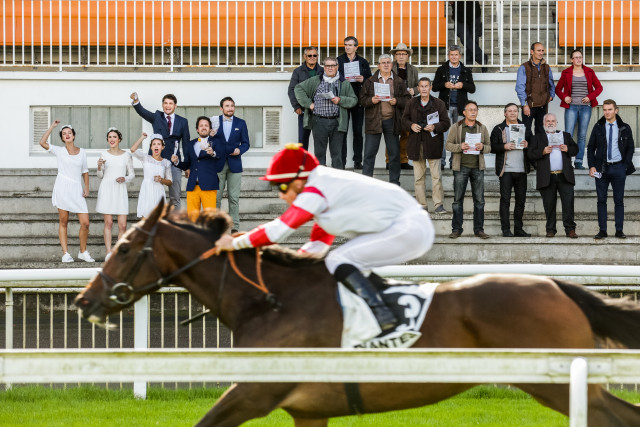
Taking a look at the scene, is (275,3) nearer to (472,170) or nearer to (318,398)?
(472,170)

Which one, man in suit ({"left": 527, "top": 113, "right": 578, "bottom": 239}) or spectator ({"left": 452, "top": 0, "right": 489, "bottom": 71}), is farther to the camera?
spectator ({"left": 452, "top": 0, "right": 489, "bottom": 71})

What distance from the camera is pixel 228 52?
1784cm

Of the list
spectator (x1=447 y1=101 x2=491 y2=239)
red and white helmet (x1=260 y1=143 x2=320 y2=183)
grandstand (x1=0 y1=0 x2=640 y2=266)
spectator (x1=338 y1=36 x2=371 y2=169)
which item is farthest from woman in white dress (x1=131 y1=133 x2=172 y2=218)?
red and white helmet (x1=260 y1=143 x2=320 y2=183)

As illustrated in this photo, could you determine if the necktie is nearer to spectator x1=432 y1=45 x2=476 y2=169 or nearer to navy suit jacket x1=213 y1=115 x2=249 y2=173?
spectator x1=432 y1=45 x2=476 y2=169

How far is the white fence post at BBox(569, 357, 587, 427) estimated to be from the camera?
154 inches

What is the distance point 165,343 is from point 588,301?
5192 mm

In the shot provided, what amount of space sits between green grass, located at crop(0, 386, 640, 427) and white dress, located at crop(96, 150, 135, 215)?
5056 millimetres

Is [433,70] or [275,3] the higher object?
[275,3]

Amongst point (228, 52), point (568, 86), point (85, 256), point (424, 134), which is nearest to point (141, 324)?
point (85, 256)

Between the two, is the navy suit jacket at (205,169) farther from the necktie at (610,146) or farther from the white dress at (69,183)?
the necktie at (610,146)

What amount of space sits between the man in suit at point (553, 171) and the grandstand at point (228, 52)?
189cm

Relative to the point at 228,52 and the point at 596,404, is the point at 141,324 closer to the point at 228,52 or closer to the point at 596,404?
the point at 596,404

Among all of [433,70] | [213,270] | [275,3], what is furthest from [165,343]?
[275,3]

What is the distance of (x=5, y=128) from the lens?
54.2ft
